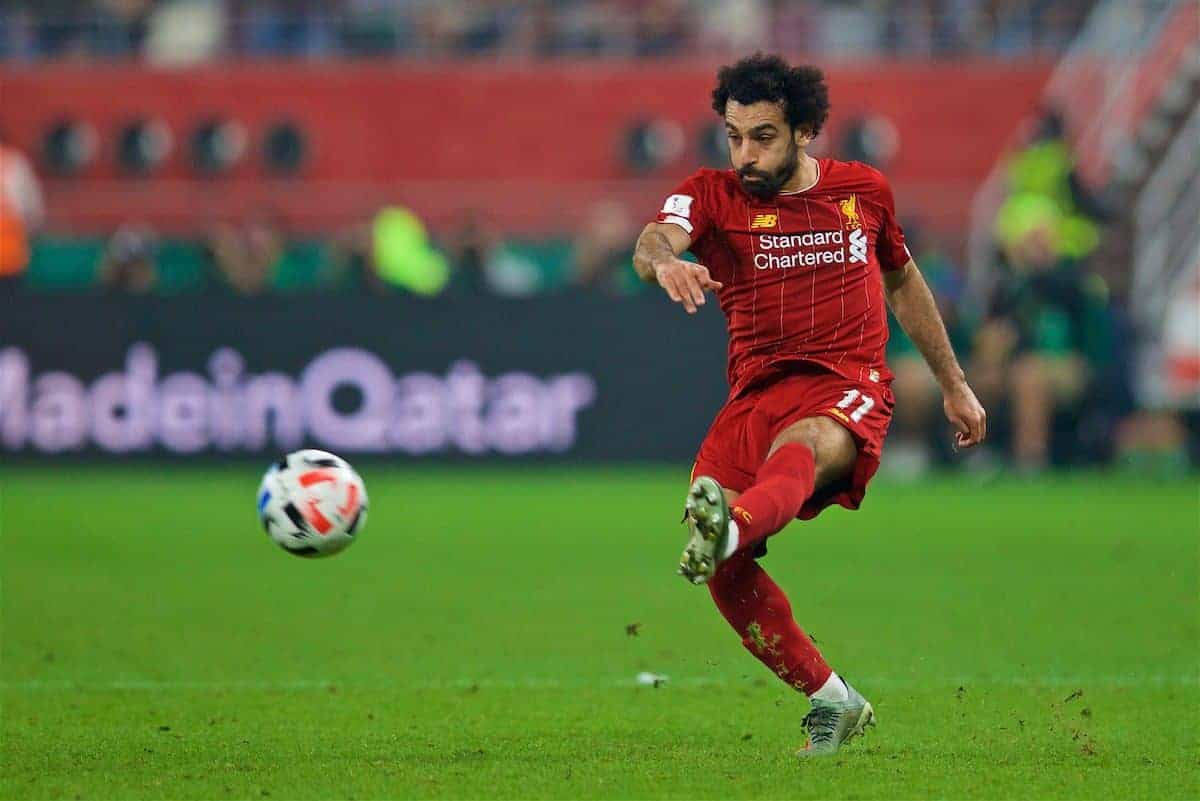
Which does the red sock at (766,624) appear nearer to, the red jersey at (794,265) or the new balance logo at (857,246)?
the red jersey at (794,265)

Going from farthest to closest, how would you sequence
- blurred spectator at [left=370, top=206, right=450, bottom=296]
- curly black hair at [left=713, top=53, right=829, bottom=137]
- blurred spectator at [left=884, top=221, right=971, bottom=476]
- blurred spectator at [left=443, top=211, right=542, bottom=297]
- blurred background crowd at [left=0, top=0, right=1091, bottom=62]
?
blurred background crowd at [left=0, top=0, right=1091, bottom=62]
blurred spectator at [left=370, top=206, right=450, bottom=296]
blurred spectator at [left=443, top=211, right=542, bottom=297]
blurred spectator at [left=884, top=221, right=971, bottom=476]
curly black hair at [left=713, top=53, right=829, bottom=137]

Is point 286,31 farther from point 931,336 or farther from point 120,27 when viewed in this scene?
point 931,336

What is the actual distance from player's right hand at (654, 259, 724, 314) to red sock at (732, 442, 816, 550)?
1.93ft

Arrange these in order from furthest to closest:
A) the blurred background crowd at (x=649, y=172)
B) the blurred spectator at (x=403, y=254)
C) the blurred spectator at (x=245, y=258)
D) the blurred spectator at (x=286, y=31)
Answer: the blurred spectator at (x=286, y=31)
the blurred spectator at (x=403, y=254)
the blurred spectator at (x=245, y=258)
the blurred background crowd at (x=649, y=172)

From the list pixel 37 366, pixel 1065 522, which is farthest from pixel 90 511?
pixel 1065 522

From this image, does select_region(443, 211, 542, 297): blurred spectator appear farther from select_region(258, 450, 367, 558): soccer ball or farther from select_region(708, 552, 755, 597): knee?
select_region(708, 552, 755, 597): knee

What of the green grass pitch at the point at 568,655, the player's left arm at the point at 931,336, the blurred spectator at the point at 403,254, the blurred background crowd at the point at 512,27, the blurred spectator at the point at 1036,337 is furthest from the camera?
the blurred background crowd at the point at 512,27

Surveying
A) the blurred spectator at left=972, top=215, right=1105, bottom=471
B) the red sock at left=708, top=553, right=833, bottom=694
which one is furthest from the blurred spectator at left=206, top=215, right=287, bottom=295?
the red sock at left=708, top=553, right=833, bottom=694

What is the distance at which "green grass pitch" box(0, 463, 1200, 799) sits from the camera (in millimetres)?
6230

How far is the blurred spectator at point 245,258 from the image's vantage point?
19.5m

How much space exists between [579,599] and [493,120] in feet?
53.4

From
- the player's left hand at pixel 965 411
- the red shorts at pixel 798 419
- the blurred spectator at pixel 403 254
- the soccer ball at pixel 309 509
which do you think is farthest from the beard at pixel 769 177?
the blurred spectator at pixel 403 254

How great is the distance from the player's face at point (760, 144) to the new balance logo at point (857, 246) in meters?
0.31

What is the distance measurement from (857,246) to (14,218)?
14632 millimetres
